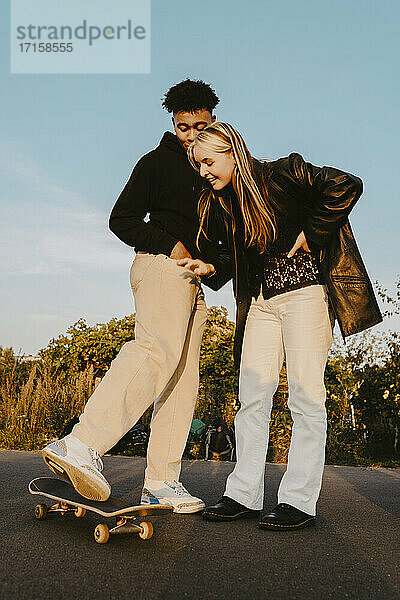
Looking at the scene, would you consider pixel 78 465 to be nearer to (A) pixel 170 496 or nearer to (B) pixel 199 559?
(B) pixel 199 559

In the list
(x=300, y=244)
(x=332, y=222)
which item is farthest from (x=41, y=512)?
(x=332, y=222)

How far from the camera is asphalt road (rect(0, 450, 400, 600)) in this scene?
167cm

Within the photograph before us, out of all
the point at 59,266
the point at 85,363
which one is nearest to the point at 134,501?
the point at 85,363

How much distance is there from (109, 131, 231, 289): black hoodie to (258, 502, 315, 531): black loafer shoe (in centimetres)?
111

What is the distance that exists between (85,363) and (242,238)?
258 inches

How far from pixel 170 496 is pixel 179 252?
109cm

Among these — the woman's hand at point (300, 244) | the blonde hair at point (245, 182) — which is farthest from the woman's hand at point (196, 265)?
the woman's hand at point (300, 244)

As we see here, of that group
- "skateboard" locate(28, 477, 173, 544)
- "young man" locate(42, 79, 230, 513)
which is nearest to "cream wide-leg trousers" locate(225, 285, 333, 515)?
"young man" locate(42, 79, 230, 513)

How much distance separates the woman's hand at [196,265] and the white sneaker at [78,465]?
876mm

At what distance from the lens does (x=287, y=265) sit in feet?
9.30

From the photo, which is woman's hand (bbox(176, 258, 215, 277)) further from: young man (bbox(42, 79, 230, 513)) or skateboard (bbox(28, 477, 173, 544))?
skateboard (bbox(28, 477, 173, 544))

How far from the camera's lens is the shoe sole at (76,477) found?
222 centimetres

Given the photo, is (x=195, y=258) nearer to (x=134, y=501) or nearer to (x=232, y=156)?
(x=232, y=156)

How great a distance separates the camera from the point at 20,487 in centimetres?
339
